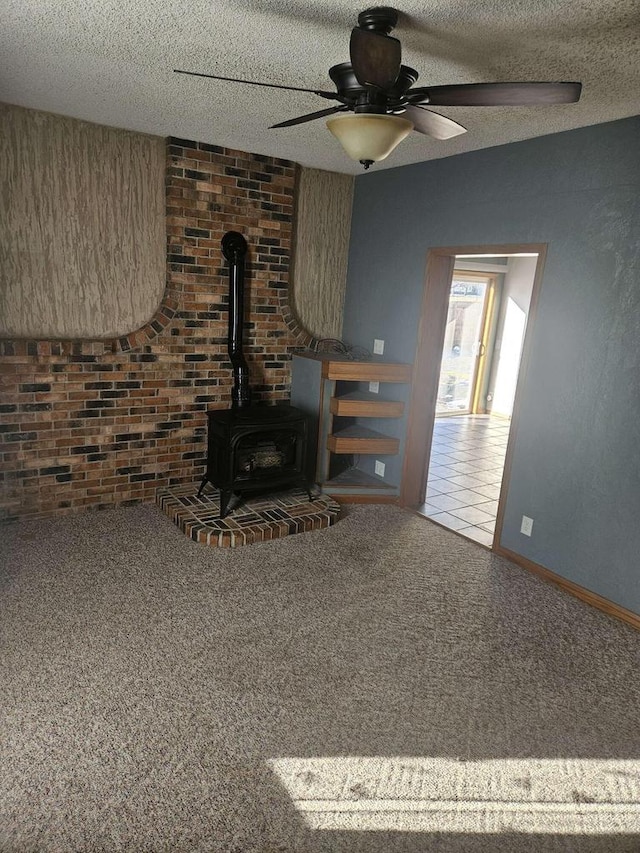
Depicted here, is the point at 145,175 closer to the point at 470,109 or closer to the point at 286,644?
the point at 470,109

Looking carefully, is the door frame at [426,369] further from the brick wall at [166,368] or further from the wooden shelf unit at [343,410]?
the brick wall at [166,368]

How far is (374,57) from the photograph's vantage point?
5.77 ft

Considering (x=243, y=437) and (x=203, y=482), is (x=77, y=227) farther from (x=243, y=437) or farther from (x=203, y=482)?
(x=203, y=482)

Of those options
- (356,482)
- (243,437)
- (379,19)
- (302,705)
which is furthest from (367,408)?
(379,19)

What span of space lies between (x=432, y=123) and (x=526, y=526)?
2.45 metres

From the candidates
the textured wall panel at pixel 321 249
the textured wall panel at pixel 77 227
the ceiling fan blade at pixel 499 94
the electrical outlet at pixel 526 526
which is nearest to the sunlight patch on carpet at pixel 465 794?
the electrical outlet at pixel 526 526

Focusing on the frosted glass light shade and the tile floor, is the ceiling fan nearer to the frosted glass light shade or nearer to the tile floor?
the frosted glass light shade

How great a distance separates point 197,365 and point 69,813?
10.2ft

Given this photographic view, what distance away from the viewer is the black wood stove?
3.95 m

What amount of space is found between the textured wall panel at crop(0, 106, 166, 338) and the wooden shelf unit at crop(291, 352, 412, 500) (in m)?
1.35

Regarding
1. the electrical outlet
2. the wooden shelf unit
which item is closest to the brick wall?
the wooden shelf unit

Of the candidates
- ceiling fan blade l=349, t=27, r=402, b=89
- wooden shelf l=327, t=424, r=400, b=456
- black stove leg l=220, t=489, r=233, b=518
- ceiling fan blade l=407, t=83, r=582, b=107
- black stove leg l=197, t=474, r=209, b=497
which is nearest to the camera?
ceiling fan blade l=349, t=27, r=402, b=89

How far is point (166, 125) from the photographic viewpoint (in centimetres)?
366

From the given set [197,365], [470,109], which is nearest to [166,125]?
[197,365]
